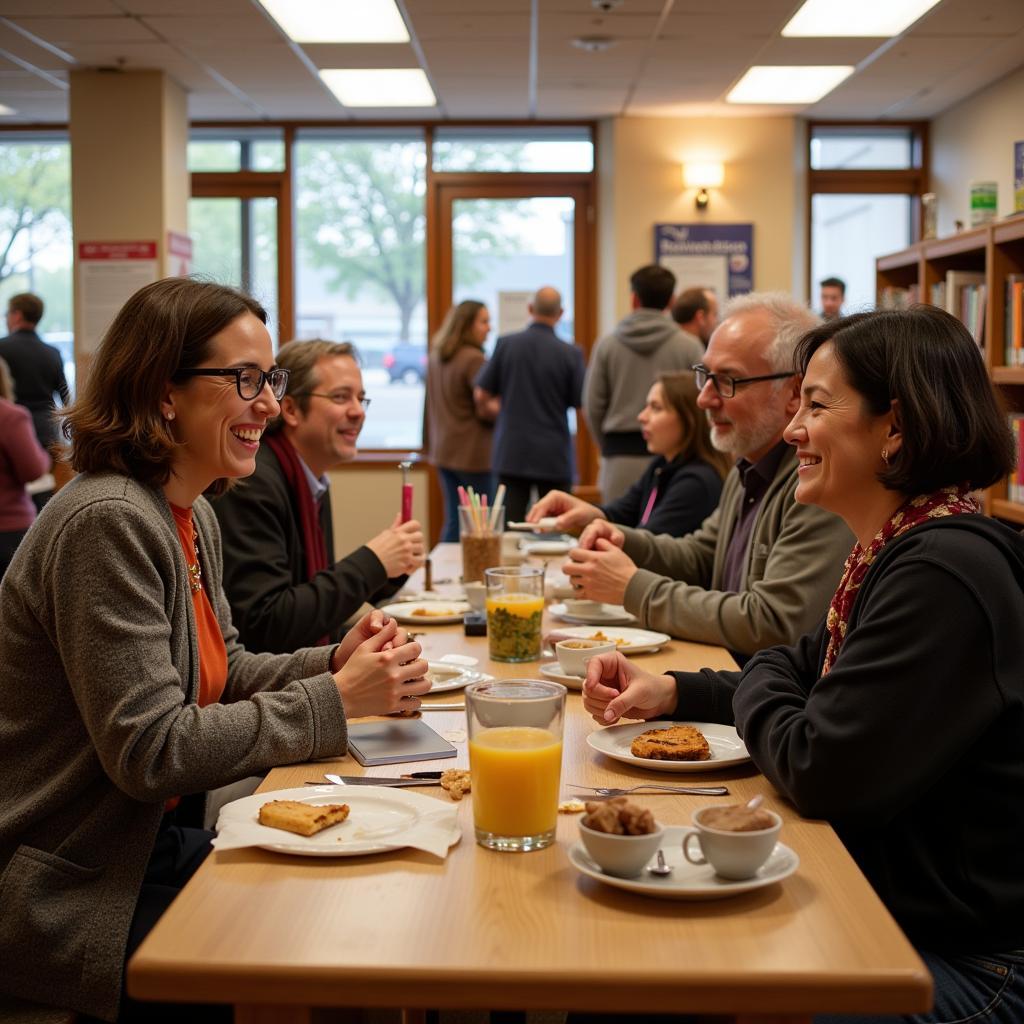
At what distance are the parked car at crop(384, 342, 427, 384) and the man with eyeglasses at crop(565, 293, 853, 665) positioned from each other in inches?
226

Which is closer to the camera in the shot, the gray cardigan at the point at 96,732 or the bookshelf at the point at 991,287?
the gray cardigan at the point at 96,732

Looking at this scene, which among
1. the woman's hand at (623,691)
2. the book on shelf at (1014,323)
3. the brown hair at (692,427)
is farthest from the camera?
the book on shelf at (1014,323)

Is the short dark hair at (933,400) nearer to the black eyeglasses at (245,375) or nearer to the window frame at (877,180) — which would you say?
the black eyeglasses at (245,375)

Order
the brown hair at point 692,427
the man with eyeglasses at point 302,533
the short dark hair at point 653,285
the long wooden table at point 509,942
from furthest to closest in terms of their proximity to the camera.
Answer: the short dark hair at point 653,285 < the brown hair at point 692,427 < the man with eyeglasses at point 302,533 < the long wooden table at point 509,942

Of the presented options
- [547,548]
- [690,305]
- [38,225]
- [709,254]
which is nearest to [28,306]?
[38,225]

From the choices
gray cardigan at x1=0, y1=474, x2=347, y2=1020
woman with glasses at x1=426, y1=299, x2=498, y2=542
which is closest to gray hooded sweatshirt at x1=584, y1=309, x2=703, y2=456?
woman with glasses at x1=426, y1=299, x2=498, y2=542

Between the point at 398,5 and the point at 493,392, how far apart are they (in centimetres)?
212

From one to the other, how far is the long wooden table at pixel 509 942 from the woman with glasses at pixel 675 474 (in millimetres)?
2220

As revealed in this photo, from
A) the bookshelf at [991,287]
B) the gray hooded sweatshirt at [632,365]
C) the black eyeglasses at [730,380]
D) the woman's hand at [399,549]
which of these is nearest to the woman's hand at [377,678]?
the woman's hand at [399,549]

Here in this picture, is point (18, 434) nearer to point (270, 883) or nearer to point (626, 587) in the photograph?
point (626, 587)

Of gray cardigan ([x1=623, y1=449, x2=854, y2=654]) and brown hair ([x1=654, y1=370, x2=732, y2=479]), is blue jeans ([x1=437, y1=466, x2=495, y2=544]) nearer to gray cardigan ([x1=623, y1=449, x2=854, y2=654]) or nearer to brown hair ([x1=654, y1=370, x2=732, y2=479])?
brown hair ([x1=654, y1=370, x2=732, y2=479])

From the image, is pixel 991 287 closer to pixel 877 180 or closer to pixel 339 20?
pixel 339 20

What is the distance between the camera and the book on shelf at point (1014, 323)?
4121 mm

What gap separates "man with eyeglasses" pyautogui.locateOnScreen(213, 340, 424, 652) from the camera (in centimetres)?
260
